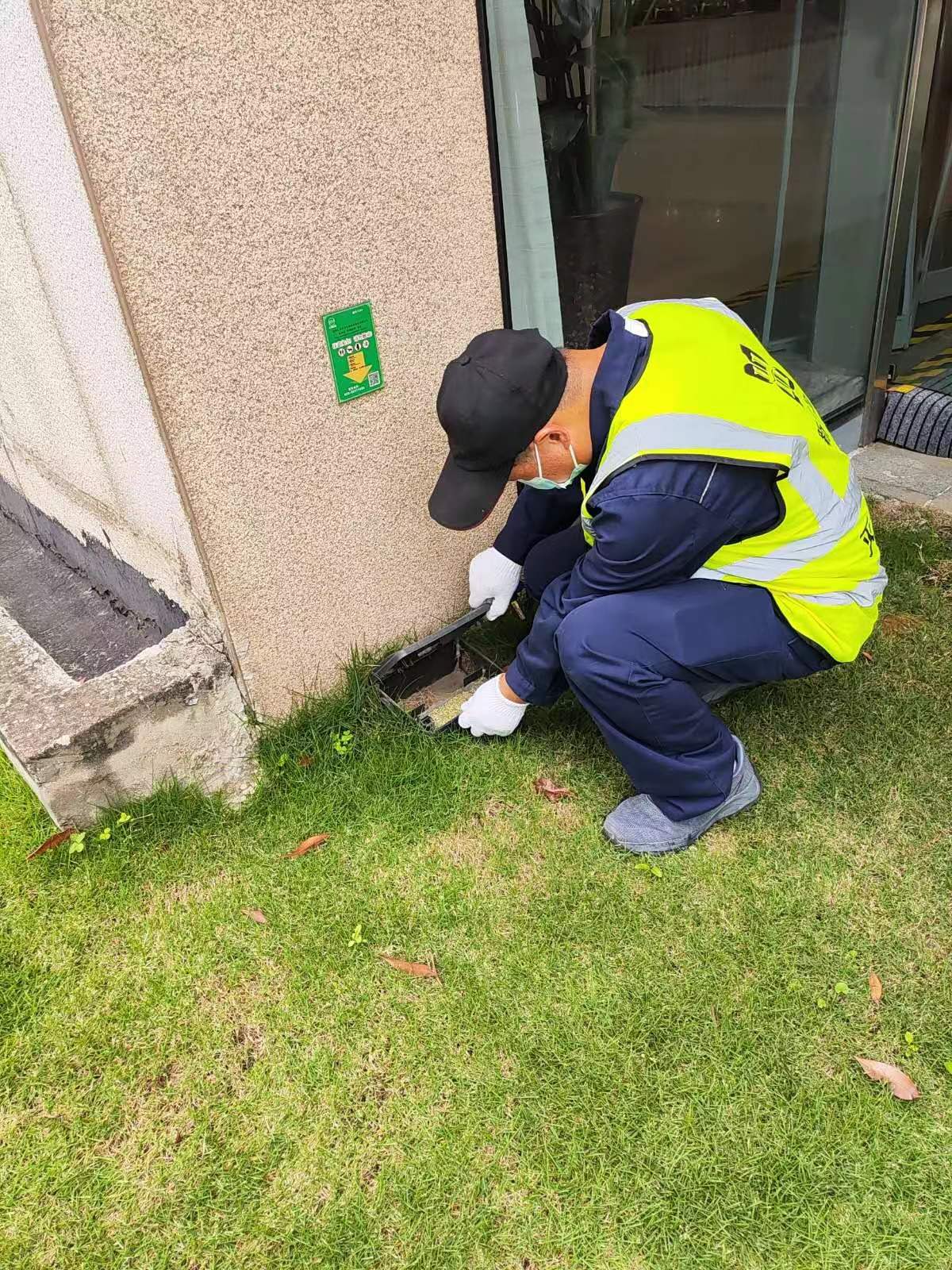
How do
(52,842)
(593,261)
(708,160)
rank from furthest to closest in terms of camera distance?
1. (708,160)
2. (593,261)
3. (52,842)

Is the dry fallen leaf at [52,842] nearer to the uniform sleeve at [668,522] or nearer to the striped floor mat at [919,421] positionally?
the uniform sleeve at [668,522]

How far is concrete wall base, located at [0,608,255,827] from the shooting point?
2.33m

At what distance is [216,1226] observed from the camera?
176 centimetres

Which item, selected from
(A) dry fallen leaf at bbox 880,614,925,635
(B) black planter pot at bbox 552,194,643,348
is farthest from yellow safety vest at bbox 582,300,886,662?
(B) black planter pot at bbox 552,194,643,348

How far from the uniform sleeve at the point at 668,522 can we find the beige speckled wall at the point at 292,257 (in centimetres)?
75

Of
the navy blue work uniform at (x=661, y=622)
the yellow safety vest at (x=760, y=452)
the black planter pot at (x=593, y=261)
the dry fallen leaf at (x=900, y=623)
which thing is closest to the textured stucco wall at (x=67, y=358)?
the navy blue work uniform at (x=661, y=622)

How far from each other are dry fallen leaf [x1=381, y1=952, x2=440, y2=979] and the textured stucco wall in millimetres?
1069

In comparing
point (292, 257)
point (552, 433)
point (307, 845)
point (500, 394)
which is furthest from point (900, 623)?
point (292, 257)

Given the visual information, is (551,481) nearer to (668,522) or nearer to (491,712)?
(668,522)

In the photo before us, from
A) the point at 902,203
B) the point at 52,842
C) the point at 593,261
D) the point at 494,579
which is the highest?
the point at 593,261

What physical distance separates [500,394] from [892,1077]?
1674 millimetres

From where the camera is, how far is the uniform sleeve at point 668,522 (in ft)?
6.58

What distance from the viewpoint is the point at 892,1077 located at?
6.23 ft

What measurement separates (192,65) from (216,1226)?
2.33 m
